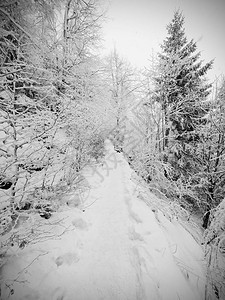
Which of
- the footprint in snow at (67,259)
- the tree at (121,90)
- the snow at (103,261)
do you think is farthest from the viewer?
the tree at (121,90)

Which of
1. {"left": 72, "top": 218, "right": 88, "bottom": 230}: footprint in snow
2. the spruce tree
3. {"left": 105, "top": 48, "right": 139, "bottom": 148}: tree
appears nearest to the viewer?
{"left": 72, "top": 218, "right": 88, "bottom": 230}: footprint in snow

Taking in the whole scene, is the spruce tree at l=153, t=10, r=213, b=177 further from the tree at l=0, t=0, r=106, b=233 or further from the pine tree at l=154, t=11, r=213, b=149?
the tree at l=0, t=0, r=106, b=233

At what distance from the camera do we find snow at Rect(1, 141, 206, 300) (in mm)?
2371

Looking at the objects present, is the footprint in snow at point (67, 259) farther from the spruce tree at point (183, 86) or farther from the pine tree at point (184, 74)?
the pine tree at point (184, 74)

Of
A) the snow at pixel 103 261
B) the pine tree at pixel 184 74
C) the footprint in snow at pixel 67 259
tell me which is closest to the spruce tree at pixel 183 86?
the pine tree at pixel 184 74

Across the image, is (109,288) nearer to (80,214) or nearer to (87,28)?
(80,214)

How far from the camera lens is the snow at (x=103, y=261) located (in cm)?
237

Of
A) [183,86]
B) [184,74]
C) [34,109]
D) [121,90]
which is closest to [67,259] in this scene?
[34,109]

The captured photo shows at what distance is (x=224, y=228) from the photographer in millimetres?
2436

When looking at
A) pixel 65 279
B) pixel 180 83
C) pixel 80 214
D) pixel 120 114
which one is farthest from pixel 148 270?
pixel 120 114

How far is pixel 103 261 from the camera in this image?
2975 mm

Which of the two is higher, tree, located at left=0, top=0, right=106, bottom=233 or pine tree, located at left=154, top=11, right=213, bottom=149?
pine tree, located at left=154, top=11, right=213, bottom=149

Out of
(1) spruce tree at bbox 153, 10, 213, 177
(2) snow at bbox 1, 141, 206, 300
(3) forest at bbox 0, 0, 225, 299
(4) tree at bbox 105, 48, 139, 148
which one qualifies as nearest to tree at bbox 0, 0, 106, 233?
(3) forest at bbox 0, 0, 225, 299

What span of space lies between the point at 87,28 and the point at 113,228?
7602 millimetres
